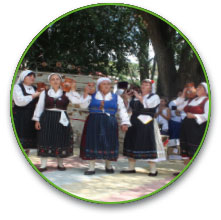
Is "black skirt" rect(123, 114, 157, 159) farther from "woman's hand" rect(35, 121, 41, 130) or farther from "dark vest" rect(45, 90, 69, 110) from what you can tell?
"woman's hand" rect(35, 121, 41, 130)

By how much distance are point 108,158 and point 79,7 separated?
49.2 inches

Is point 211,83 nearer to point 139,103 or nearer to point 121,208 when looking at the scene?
point 139,103

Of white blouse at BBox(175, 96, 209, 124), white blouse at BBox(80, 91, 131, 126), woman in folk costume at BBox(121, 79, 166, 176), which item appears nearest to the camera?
white blouse at BBox(175, 96, 209, 124)


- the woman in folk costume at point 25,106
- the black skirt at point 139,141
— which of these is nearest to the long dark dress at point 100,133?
the black skirt at point 139,141

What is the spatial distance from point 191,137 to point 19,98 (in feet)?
4.57

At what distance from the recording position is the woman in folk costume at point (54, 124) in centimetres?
288

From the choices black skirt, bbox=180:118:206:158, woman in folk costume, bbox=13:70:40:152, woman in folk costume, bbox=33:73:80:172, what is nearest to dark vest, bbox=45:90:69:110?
woman in folk costume, bbox=33:73:80:172

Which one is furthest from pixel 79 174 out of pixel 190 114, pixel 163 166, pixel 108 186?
pixel 190 114

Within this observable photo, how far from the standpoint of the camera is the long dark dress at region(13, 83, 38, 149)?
2.82m

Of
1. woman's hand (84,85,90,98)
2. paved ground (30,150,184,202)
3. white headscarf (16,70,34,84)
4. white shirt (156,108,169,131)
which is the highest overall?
white headscarf (16,70,34,84)

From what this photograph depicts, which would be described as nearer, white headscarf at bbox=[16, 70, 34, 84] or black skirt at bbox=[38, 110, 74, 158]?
white headscarf at bbox=[16, 70, 34, 84]

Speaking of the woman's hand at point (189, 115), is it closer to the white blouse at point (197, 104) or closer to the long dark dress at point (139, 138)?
the white blouse at point (197, 104)

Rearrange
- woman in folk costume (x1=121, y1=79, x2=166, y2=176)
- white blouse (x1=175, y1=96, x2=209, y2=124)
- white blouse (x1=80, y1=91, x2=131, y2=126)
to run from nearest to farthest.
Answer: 1. white blouse (x1=175, y1=96, x2=209, y2=124)
2. woman in folk costume (x1=121, y1=79, x2=166, y2=176)
3. white blouse (x1=80, y1=91, x2=131, y2=126)

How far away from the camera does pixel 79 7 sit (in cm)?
279
